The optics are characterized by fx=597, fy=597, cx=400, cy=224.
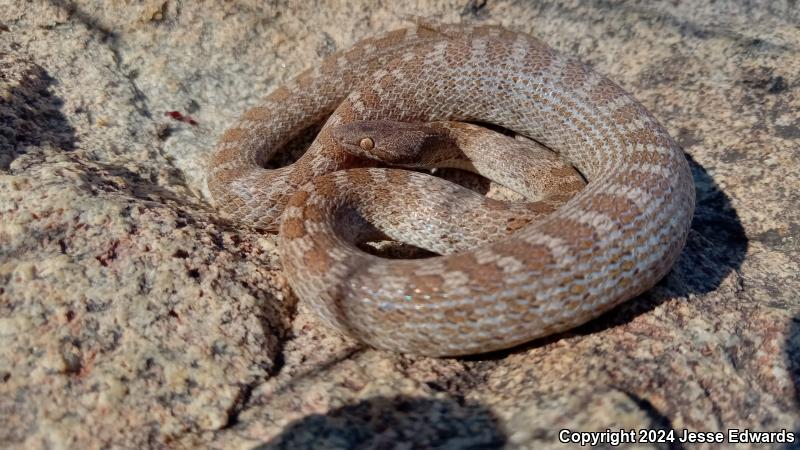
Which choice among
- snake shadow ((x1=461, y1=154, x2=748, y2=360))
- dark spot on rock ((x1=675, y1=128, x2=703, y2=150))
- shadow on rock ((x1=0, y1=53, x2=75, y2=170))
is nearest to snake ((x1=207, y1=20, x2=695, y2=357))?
→ snake shadow ((x1=461, y1=154, x2=748, y2=360))

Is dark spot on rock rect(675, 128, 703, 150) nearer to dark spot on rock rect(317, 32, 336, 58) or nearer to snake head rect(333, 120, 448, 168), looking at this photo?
snake head rect(333, 120, 448, 168)

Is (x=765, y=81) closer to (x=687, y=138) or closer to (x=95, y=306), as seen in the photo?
(x=687, y=138)

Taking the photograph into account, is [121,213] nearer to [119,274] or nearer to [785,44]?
[119,274]

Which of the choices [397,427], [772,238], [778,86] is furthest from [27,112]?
[778,86]

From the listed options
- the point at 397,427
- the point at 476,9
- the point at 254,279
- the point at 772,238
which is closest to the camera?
the point at 397,427

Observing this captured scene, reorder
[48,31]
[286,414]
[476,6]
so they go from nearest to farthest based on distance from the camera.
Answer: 1. [286,414]
2. [48,31]
3. [476,6]

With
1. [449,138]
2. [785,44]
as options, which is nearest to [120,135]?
[449,138]
